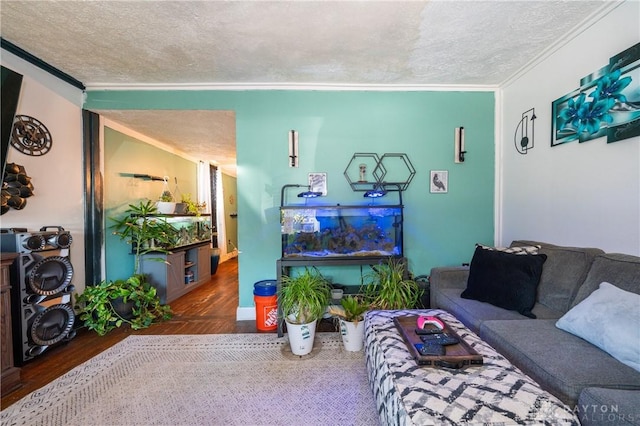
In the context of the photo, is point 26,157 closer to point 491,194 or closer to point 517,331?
point 517,331

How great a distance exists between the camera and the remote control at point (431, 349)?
45.7 inches

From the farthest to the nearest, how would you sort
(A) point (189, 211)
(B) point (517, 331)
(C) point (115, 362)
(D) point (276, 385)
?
(A) point (189, 211) → (C) point (115, 362) → (D) point (276, 385) → (B) point (517, 331)

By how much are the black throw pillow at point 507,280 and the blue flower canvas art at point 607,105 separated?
960 mm

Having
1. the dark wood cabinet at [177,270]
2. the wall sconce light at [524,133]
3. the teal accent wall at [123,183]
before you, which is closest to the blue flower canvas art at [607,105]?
the wall sconce light at [524,133]

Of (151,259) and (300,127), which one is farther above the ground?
(300,127)

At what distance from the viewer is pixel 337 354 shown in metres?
2.00

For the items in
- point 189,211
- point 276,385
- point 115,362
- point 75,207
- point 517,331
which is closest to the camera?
point 517,331

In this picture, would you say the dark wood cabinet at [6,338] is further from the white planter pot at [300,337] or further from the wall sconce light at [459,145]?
the wall sconce light at [459,145]

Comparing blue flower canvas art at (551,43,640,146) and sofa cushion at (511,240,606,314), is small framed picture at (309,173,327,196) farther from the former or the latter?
blue flower canvas art at (551,43,640,146)

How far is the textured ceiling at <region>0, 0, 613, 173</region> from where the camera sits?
166cm

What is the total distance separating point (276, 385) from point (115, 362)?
133 centimetres

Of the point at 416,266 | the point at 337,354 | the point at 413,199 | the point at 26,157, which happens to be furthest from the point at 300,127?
the point at 26,157

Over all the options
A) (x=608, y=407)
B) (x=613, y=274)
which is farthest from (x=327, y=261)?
(x=613, y=274)

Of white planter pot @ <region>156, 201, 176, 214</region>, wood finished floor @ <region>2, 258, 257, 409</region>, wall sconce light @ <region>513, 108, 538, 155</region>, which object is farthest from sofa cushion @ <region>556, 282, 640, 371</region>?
white planter pot @ <region>156, 201, 176, 214</region>
